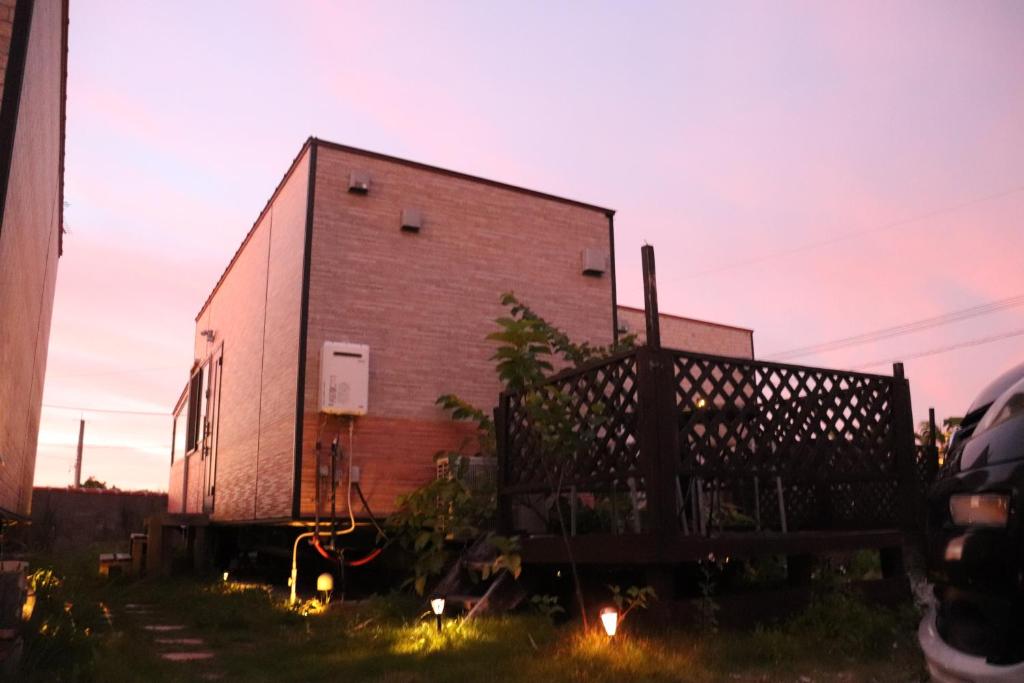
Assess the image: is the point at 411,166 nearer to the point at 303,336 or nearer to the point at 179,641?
the point at 303,336

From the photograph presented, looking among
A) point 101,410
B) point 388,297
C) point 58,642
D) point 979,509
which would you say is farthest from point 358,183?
point 101,410

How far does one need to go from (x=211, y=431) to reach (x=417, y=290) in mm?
7183

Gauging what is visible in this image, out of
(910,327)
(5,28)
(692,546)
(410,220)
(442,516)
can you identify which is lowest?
(692,546)

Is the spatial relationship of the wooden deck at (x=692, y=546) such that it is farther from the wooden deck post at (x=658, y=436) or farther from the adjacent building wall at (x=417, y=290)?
the adjacent building wall at (x=417, y=290)

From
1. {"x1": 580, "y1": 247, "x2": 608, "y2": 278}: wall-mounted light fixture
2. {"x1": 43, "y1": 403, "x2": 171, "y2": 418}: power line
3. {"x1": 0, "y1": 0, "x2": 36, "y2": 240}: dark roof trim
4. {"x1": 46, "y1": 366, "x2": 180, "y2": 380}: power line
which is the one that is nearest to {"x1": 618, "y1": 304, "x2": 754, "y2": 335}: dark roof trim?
{"x1": 580, "y1": 247, "x2": 608, "y2": 278}: wall-mounted light fixture

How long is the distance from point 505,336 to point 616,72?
7.04m

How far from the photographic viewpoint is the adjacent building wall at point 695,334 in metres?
18.0

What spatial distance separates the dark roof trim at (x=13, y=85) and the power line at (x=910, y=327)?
2358 centimetres

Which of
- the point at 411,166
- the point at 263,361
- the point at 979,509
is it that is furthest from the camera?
the point at 263,361

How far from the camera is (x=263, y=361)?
11883mm

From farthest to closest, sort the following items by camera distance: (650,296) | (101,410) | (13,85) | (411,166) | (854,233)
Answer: (101,410), (854,233), (411,166), (650,296), (13,85)

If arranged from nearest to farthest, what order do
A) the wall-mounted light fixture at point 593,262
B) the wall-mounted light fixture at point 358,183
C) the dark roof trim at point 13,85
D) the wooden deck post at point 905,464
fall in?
the dark roof trim at point 13,85 < the wooden deck post at point 905,464 < the wall-mounted light fixture at point 358,183 < the wall-mounted light fixture at point 593,262

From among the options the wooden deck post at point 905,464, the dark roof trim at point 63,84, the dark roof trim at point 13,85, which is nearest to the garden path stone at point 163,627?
the dark roof trim at point 13,85

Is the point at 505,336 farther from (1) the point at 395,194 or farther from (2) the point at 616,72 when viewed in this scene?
(2) the point at 616,72
